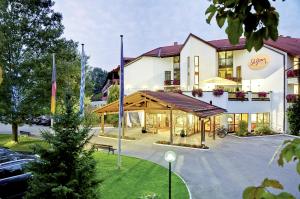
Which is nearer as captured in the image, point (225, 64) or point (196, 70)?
point (225, 64)

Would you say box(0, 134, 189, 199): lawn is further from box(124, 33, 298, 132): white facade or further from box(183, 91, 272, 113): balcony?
box(124, 33, 298, 132): white facade

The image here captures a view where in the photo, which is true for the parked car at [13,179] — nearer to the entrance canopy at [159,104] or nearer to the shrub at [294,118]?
the entrance canopy at [159,104]

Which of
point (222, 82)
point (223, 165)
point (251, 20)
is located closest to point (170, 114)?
point (223, 165)

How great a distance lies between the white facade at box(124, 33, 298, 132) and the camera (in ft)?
107

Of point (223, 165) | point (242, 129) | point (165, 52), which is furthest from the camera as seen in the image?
point (165, 52)

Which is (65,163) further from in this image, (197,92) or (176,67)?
(176,67)

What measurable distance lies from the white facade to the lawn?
1577 centimetres

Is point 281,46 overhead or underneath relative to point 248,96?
overhead

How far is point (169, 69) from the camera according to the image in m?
41.4

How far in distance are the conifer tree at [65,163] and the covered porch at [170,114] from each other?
14704 mm

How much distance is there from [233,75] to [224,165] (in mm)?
19596

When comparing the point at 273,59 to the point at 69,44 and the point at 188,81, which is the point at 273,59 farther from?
the point at 69,44

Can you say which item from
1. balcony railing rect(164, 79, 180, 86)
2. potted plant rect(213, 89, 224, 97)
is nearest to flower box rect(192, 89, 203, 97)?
potted plant rect(213, 89, 224, 97)

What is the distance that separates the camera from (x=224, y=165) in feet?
62.1
